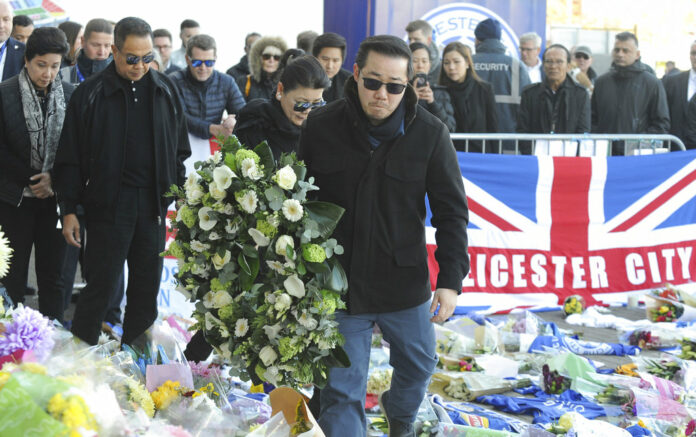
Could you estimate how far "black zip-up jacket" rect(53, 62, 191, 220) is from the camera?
17.3 feet

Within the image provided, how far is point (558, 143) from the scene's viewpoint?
29.7 feet

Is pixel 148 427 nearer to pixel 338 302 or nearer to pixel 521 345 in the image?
pixel 338 302

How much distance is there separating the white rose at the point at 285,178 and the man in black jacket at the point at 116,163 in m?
2.03

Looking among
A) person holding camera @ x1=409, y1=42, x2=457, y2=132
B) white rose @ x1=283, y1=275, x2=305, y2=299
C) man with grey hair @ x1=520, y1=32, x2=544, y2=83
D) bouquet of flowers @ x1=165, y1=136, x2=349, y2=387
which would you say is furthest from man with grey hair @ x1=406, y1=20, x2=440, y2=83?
white rose @ x1=283, y1=275, x2=305, y2=299

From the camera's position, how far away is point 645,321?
791 cm

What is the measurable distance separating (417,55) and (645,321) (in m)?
3.04

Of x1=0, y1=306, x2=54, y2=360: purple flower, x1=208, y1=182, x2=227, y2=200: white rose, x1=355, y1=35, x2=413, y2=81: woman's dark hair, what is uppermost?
x1=355, y1=35, x2=413, y2=81: woman's dark hair

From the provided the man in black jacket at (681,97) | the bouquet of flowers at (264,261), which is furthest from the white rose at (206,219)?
the man in black jacket at (681,97)

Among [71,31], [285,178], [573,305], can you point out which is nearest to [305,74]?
[285,178]

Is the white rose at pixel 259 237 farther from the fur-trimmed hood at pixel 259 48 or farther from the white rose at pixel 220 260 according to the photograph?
the fur-trimmed hood at pixel 259 48

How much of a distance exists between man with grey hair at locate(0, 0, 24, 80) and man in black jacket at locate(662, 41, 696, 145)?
734 centimetres

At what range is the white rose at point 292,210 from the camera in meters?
3.47

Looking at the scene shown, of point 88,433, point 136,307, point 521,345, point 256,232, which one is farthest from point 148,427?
point 521,345

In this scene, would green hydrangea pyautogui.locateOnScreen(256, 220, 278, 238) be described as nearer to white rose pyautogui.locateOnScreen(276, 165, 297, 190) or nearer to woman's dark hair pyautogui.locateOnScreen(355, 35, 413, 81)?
white rose pyautogui.locateOnScreen(276, 165, 297, 190)
